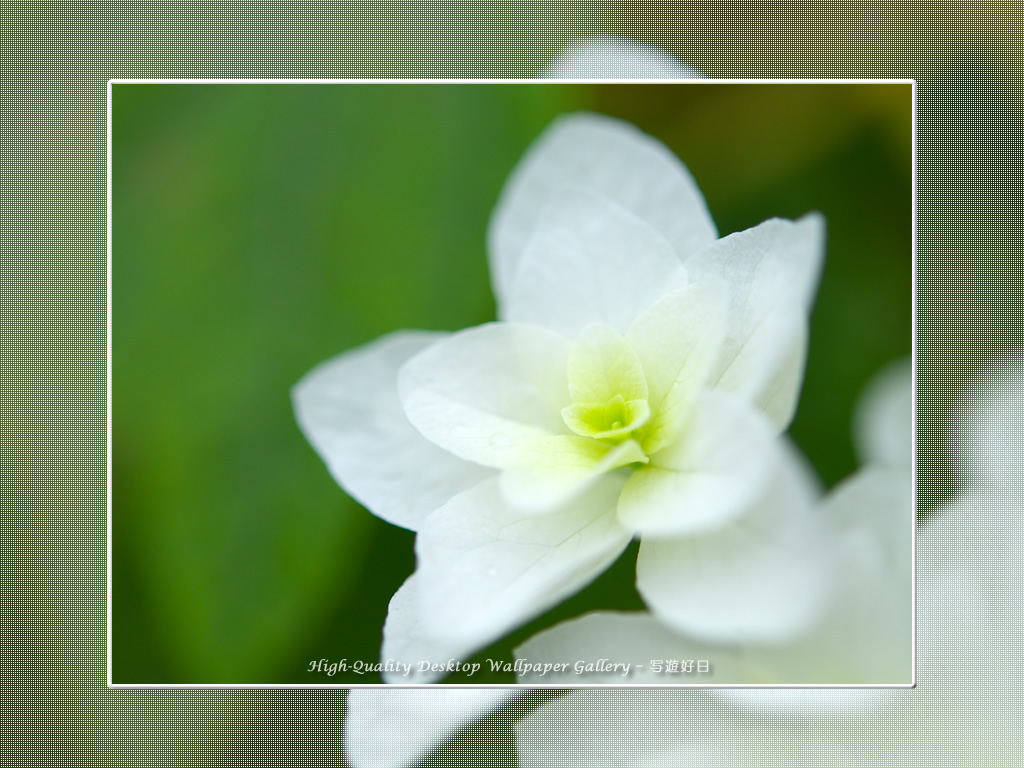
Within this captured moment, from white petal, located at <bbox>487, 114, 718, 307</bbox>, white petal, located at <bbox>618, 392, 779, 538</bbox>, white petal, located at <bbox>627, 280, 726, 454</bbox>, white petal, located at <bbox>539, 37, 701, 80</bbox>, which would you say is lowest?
white petal, located at <bbox>618, 392, 779, 538</bbox>

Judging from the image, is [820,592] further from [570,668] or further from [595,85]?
[595,85]

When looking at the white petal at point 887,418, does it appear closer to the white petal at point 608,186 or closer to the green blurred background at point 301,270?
the green blurred background at point 301,270

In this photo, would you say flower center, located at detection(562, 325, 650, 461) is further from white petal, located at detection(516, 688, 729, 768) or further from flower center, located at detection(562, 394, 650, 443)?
white petal, located at detection(516, 688, 729, 768)

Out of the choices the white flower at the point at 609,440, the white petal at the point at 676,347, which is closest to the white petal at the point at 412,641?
the white flower at the point at 609,440

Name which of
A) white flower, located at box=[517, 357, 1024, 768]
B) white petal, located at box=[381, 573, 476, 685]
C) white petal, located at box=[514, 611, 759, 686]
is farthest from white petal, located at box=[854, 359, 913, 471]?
white petal, located at box=[381, 573, 476, 685]

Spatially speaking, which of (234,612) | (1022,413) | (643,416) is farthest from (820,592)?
(234,612)

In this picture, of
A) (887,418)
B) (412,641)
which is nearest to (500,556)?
(412,641)

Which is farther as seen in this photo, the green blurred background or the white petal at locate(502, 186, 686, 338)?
the green blurred background
